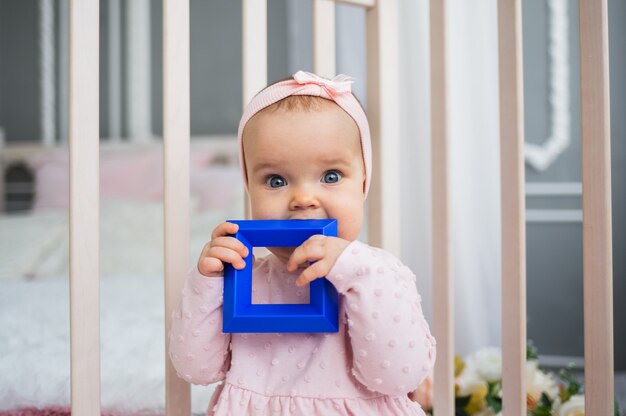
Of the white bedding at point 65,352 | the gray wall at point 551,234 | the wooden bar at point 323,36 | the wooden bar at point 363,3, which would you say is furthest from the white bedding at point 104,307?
the gray wall at point 551,234

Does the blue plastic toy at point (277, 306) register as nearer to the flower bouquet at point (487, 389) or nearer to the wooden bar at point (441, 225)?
the wooden bar at point (441, 225)

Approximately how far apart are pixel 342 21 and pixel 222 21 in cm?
86

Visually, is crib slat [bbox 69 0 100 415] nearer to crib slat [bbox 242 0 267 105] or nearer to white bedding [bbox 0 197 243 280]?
crib slat [bbox 242 0 267 105]

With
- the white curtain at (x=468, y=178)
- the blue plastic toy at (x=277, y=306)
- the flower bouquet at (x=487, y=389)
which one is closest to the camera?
the blue plastic toy at (x=277, y=306)

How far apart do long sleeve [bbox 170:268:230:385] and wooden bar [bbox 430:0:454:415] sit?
1.31 ft

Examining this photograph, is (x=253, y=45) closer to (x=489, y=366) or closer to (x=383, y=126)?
(x=383, y=126)

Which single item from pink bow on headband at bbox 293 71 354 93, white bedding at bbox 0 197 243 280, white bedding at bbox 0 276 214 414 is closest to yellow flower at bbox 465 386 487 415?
white bedding at bbox 0 276 214 414

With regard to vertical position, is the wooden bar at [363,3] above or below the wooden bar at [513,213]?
above

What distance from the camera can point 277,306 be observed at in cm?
69

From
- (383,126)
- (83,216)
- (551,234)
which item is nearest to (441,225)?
(383,126)

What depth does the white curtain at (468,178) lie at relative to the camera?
182cm

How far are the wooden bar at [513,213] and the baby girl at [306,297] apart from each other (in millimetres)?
189

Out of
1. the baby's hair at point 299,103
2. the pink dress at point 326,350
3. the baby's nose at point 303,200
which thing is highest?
the baby's hair at point 299,103

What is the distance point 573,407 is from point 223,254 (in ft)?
2.75
